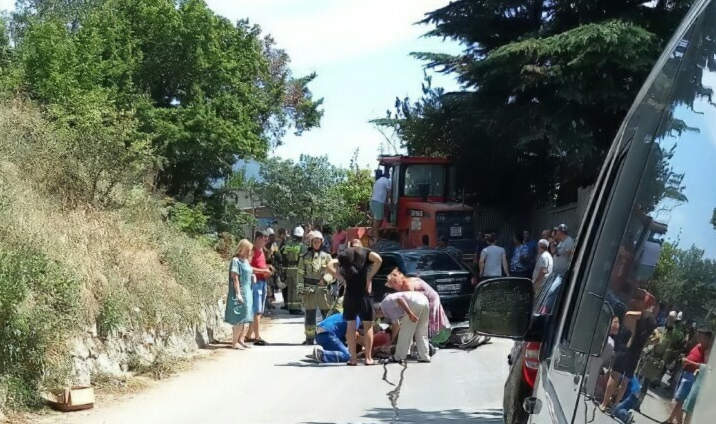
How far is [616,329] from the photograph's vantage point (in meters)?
1.92

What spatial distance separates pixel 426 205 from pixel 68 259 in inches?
505

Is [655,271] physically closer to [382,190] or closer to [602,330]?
[602,330]

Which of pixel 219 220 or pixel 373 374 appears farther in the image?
pixel 219 220

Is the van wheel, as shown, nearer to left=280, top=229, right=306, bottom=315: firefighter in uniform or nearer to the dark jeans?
the dark jeans

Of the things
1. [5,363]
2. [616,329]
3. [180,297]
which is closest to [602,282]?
[616,329]

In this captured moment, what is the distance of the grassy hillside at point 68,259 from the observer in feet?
25.0

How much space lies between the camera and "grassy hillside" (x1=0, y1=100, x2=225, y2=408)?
763 cm

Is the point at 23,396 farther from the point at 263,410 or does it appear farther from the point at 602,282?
the point at 602,282

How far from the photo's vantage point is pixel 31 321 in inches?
297

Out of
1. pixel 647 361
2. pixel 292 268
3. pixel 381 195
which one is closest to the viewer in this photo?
pixel 647 361

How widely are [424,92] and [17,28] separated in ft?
77.7

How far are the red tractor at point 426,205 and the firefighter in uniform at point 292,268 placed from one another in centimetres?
356

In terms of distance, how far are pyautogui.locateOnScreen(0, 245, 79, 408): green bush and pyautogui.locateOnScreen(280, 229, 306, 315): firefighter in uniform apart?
8640 mm

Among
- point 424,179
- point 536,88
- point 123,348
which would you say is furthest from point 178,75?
point 123,348
